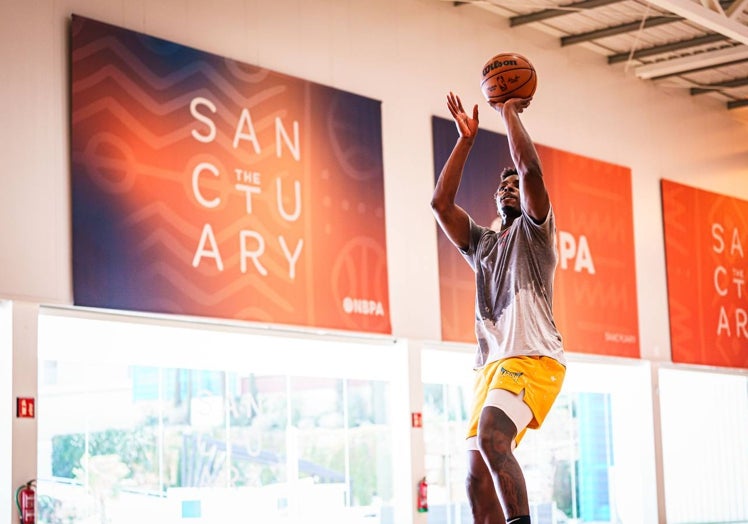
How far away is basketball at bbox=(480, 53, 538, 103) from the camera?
18.7 ft

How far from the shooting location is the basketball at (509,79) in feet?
18.7

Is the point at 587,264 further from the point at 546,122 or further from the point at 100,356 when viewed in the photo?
the point at 100,356

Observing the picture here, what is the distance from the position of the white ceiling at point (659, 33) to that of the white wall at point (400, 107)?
0.19 m

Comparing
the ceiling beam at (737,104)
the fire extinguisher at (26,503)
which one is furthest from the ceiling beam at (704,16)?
the fire extinguisher at (26,503)

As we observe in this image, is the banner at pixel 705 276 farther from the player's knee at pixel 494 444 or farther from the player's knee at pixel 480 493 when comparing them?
the player's knee at pixel 494 444

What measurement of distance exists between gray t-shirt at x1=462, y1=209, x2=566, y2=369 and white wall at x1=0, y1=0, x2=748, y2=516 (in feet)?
14.4

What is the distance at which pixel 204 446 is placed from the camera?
17.6 meters

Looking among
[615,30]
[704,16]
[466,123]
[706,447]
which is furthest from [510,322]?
[706,447]

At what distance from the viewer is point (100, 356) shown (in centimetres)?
1115

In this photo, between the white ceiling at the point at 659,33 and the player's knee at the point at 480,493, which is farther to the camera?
the white ceiling at the point at 659,33

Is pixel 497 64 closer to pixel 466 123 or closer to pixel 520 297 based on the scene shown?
pixel 466 123

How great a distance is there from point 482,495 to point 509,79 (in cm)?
200

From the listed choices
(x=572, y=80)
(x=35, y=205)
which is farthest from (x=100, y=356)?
(x=572, y=80)

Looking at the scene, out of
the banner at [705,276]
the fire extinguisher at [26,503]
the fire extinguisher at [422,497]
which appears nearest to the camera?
the fire extinguisher at [26,503]
